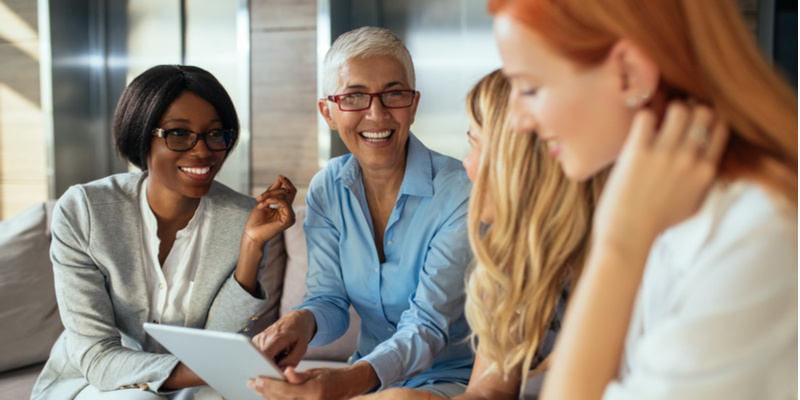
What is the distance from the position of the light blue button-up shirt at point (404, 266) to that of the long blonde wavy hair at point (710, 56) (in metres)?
0.92

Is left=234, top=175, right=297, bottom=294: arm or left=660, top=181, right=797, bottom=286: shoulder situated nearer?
left=660, top=181, right=797, bottom=286: shoulder

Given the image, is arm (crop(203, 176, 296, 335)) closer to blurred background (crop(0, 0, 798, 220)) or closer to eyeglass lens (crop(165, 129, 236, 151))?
eyeglass lens (crop(165, 129, 236, 151))

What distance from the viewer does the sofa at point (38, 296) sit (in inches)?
84.7

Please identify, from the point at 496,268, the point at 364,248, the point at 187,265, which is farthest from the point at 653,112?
the point at 187,265

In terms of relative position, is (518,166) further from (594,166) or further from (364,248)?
(364,248)

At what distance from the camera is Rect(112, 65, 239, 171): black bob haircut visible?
166 centimetres

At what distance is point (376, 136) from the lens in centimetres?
166

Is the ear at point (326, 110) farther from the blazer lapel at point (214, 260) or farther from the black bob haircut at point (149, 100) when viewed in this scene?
the blazer lapel at point (214, 260)

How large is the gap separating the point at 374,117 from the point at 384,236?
312 mm

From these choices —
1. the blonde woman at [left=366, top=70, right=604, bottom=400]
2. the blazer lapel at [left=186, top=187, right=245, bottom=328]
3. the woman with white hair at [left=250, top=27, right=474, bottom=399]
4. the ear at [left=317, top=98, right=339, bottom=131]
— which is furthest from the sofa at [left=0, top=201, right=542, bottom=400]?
the blonde woman at [left=366, top=70, right=604, bottom=400]

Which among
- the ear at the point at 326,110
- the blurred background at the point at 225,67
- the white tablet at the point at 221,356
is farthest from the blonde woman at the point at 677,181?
the blurred background at the point at 225,67

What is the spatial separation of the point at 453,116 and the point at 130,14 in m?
2.06

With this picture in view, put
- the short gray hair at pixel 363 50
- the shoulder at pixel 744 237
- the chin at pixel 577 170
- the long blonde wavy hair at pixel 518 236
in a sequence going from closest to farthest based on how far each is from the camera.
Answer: the shoulder at pixel 744 237, the chin at pixel 577 170, the long blonde wavy hair at pixel 518 236, the short gray hair at pixel 363 50

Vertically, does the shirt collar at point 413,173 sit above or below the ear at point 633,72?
below
